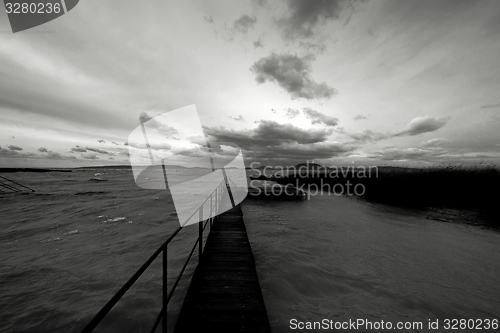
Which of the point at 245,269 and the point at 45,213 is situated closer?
the point at 245,269

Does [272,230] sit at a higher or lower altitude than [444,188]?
lower

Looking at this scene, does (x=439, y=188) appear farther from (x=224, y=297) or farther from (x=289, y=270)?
(x=224, y=297)

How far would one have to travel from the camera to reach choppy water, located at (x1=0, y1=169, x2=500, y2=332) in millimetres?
5121

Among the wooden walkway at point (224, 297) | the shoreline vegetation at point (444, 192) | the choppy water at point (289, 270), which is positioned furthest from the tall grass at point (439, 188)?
the wooden walkway at point (224, 297)

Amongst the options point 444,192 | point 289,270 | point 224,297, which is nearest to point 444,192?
point 444,192

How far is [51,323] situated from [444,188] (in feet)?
83.6

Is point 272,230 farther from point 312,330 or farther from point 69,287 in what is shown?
point 69,287

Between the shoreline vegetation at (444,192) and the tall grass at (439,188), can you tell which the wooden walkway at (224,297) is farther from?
the tall grass at (439,188)

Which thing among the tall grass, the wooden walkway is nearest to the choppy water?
the wooden walkway

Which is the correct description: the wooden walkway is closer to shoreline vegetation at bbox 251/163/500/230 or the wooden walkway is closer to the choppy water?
the choppy water

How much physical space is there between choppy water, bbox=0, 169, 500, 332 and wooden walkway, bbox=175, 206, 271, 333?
47.2 inches

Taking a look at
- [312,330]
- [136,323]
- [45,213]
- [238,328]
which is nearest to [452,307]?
[312,330]

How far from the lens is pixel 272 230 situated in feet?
38.0

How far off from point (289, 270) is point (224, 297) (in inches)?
144
